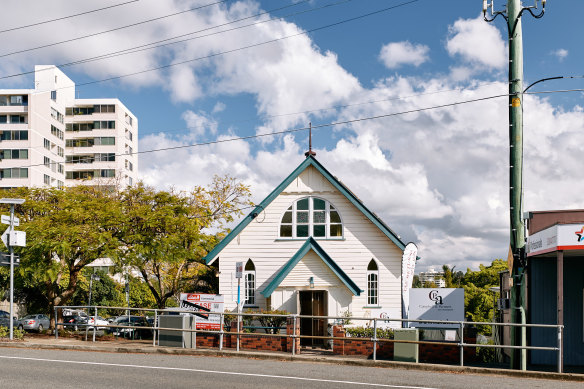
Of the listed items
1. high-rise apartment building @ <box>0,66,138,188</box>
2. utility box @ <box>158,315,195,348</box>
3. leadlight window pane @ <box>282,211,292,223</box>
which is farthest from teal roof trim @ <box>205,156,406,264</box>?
high-rise apartment building @ <box>0,66,138,188</box>

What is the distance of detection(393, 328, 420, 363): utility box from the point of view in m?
16.9

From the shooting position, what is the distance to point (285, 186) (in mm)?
25875

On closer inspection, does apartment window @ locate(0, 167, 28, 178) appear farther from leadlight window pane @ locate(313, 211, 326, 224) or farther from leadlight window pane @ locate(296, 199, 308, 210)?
leadlight window pane @ locate(313, 211, 326, 224)

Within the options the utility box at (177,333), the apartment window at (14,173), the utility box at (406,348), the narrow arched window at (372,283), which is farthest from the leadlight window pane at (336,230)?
the apartment window at (14,173)

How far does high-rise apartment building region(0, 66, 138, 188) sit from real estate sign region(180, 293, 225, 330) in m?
59.1

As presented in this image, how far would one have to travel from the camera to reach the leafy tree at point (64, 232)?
23172 millimetres

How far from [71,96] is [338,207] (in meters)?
78.7

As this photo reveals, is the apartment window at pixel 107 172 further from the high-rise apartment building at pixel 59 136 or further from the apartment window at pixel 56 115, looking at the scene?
the apartment window at pixel 56 115

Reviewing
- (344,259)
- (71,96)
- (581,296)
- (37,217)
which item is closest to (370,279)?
(344,259)

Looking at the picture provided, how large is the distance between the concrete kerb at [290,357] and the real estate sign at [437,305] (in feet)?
11.1

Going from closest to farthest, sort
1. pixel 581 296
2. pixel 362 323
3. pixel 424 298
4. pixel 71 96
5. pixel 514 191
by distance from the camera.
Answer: pixel 514 191
pixel 581 296
pixel 424 298
pixel 362 323
pixel 71 96

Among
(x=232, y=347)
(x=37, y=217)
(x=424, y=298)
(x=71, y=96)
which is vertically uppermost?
(x=71, y=96)

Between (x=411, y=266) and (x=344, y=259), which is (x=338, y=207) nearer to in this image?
(x=344, y=259)

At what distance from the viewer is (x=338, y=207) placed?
84.8 feet
